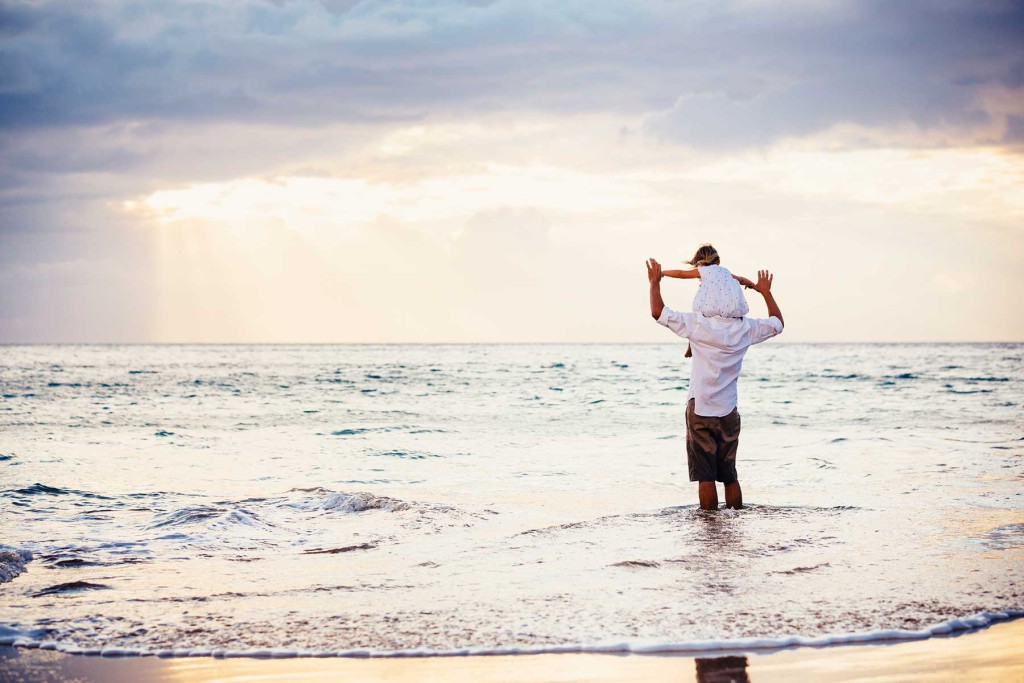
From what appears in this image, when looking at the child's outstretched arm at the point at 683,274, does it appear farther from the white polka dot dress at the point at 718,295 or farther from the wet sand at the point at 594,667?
the wet sand at the point at 594,667

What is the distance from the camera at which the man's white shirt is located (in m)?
6.93

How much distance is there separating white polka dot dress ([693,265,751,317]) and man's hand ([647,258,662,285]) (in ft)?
1.48

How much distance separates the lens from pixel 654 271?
265 inches

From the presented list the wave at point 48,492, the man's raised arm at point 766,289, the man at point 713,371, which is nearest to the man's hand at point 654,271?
the man at point 713,371

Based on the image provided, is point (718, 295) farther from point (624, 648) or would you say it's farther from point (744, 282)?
point (624, 648)

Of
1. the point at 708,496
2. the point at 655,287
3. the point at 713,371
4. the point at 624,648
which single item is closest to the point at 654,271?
the point at 655,287

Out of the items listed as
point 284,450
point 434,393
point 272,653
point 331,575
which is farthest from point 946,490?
point 434,393

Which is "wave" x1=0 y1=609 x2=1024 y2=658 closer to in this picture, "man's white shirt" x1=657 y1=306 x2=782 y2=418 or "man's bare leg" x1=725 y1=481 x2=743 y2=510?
"man's white shirt" x1=657 y1=306 x2=782 y2=418

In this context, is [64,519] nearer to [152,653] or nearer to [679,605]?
[152,653]

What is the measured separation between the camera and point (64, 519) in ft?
27.4

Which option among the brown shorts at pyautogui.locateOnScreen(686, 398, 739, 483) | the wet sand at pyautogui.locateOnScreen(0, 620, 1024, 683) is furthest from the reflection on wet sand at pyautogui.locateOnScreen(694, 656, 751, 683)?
the brown shorts at pyautogui.locateOnScreen(686, 398, 739, 483)

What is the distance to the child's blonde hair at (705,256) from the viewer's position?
722cm

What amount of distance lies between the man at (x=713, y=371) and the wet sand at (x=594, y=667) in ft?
10.1

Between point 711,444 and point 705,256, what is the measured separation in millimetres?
1540
